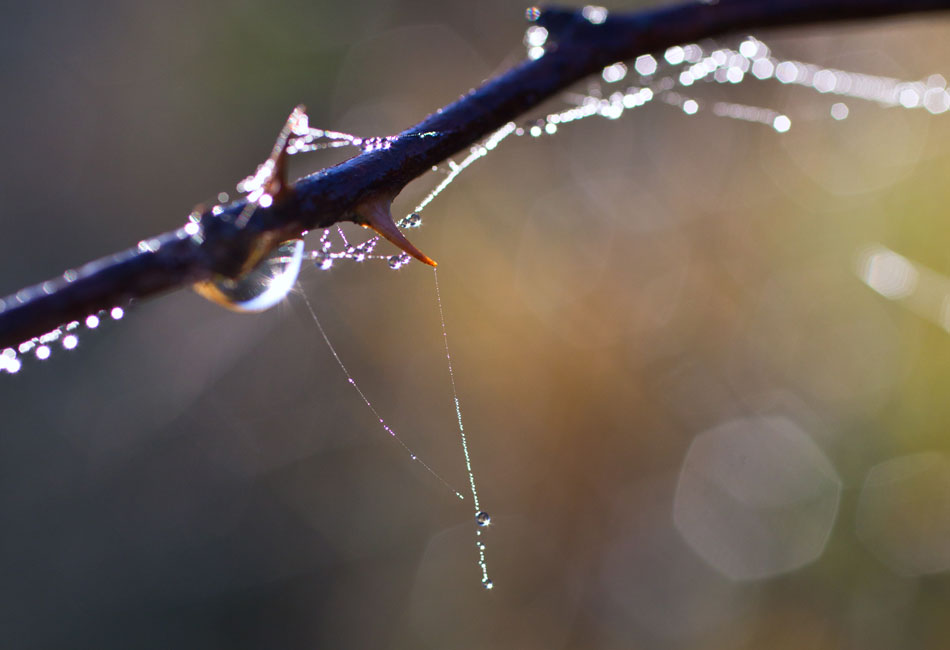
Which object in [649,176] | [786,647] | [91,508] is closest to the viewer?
[786,647]

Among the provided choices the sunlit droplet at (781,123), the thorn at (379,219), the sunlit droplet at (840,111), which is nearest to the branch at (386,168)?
the thorn at (379,219)

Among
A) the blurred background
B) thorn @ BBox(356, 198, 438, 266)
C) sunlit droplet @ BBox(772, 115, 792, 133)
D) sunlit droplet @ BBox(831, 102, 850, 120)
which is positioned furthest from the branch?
sunlit droplet @ BBox(831, 102, 850, 120)

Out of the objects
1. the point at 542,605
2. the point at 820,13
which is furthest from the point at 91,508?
the point at 820,13

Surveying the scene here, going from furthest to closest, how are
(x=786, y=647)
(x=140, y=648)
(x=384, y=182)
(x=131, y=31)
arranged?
(x=131, y=31), (x=140, y=648), (x=786, y=647), (x=384, y=182)

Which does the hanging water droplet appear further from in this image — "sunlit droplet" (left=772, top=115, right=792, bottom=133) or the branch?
"sunlit droplet" (left=772, top=115, right=792, bottom=133)

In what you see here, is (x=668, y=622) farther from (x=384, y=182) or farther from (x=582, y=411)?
(x=384, y=182)

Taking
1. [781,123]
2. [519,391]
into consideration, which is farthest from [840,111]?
[519,391]
